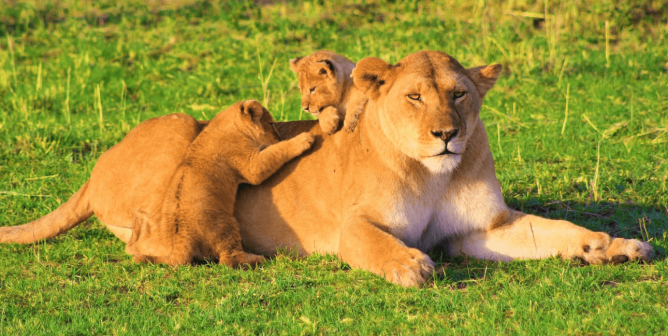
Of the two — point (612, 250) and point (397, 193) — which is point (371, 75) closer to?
point (397, 193)

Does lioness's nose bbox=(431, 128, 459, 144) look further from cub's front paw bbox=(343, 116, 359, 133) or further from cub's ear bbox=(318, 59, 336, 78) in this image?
cub's ear bbox=(318, 59, 336, 78)

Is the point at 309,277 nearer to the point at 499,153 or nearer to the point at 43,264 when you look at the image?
the point at 43,264

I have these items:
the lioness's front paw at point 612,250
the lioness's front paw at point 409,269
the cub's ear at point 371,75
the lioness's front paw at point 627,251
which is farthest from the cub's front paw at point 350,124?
the lioness's front paw at point 627,251

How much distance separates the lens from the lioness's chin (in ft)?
15.0

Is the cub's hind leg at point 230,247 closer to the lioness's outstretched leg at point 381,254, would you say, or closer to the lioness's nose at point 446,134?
the lioness's outstretched leg at point 381,254

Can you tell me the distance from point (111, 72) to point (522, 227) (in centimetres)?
659

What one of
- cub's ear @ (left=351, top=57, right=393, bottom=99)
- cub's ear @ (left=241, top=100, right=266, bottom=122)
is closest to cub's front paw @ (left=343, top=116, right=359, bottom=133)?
cub's ear @ (left=351, top=57, right=393, bottom=99)

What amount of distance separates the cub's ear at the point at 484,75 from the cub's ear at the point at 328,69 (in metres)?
1.22

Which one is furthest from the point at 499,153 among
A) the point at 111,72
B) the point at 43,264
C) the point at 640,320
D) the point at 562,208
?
the point at 111,72

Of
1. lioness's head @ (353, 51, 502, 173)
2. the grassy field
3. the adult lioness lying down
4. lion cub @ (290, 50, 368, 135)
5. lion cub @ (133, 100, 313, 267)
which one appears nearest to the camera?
the grassy field

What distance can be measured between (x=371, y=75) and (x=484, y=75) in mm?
690

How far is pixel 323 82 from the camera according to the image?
586 cm

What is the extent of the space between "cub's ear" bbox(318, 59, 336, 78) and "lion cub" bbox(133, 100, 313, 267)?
1.72 feet

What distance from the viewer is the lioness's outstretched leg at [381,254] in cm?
443
